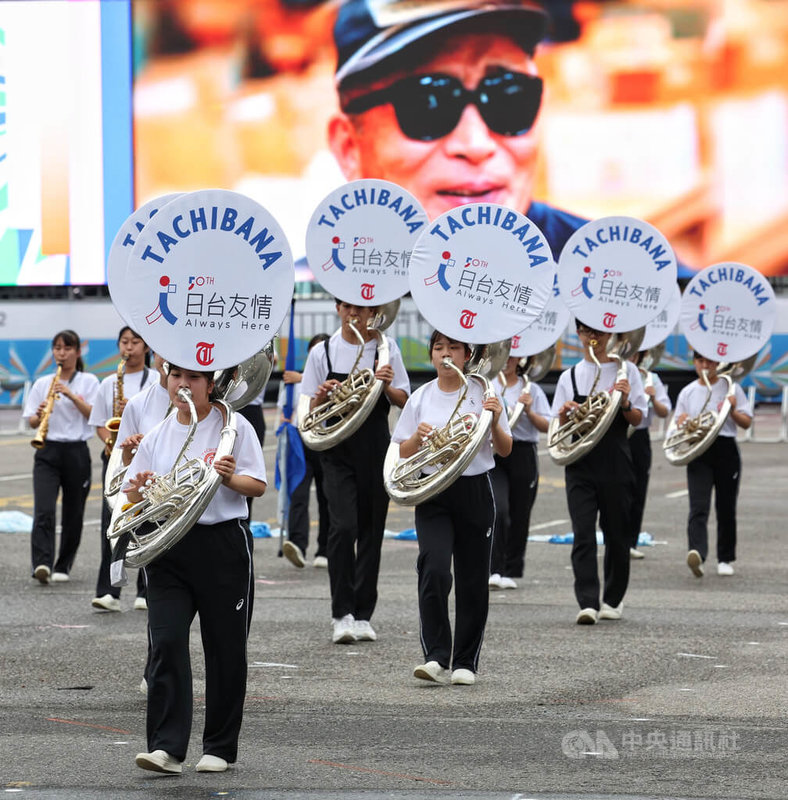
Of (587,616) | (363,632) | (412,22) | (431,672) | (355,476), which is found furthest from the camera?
(412,22)

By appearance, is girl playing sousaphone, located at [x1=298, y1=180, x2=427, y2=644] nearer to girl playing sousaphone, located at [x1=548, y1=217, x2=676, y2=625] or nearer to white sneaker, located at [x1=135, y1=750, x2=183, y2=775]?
girl playing sousaphone, located at [x1=548, y1=217, x2=676, y2=625]

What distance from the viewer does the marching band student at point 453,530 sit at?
27.2ft

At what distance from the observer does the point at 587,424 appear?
10242 millimetres

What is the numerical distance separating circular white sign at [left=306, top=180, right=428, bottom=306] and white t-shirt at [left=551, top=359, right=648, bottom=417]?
131cm

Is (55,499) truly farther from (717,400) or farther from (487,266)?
(717,400)

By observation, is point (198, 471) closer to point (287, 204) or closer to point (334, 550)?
point (334, 550)

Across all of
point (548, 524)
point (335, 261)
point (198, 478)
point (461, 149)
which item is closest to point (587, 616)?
point (335, 261)

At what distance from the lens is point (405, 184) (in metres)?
33.2

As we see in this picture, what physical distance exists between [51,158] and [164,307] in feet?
92.0

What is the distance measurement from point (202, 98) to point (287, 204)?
10.4 ft

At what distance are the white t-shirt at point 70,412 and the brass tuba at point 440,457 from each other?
4.28m

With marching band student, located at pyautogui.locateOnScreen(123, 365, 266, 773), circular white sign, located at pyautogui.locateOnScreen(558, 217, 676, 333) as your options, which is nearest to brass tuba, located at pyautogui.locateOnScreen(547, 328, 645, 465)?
circular white sign, located at pyautogui.locateOnScreen(558, 217, 676, 333)

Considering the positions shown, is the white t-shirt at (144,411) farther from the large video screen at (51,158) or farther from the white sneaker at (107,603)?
the large video screen at (51,158)

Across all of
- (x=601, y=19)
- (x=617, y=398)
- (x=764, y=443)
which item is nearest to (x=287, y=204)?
(x=601, y=19)
